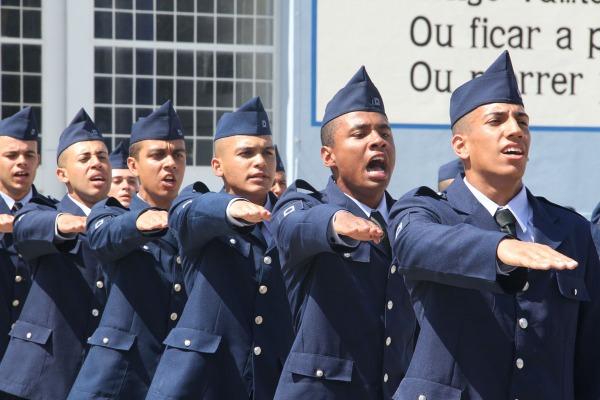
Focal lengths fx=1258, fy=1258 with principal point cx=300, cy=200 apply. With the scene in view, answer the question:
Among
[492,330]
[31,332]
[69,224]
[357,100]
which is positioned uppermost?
[357,100]

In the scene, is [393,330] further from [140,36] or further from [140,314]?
[140,36]

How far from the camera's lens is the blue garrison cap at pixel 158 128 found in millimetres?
6574

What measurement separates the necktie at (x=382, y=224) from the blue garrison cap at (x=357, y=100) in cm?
46

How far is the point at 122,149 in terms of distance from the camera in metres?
8.62

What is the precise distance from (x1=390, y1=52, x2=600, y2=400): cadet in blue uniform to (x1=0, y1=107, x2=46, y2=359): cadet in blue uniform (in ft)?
12.4

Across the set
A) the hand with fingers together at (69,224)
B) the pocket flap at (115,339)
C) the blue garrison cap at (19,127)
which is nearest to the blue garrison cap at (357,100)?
the hand with fingers together at (69,224)

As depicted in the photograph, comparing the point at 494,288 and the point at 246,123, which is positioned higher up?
the point at 246,123

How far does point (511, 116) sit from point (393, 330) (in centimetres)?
104

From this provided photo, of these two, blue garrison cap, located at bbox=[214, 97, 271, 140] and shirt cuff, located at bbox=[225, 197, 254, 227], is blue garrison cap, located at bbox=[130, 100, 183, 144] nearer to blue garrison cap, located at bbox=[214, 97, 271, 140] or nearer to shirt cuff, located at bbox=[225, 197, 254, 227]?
blue garrison cap, located at bbox=[214, 97, 271, 140]

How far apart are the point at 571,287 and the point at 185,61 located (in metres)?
7.31

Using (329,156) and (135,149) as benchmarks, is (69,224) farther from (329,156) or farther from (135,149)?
(329,156)

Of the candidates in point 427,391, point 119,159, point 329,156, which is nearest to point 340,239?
point 427,391

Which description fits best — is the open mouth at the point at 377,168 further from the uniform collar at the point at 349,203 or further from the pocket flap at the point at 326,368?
the pocket flap at the point at 326,368

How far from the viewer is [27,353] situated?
6.68 metres
